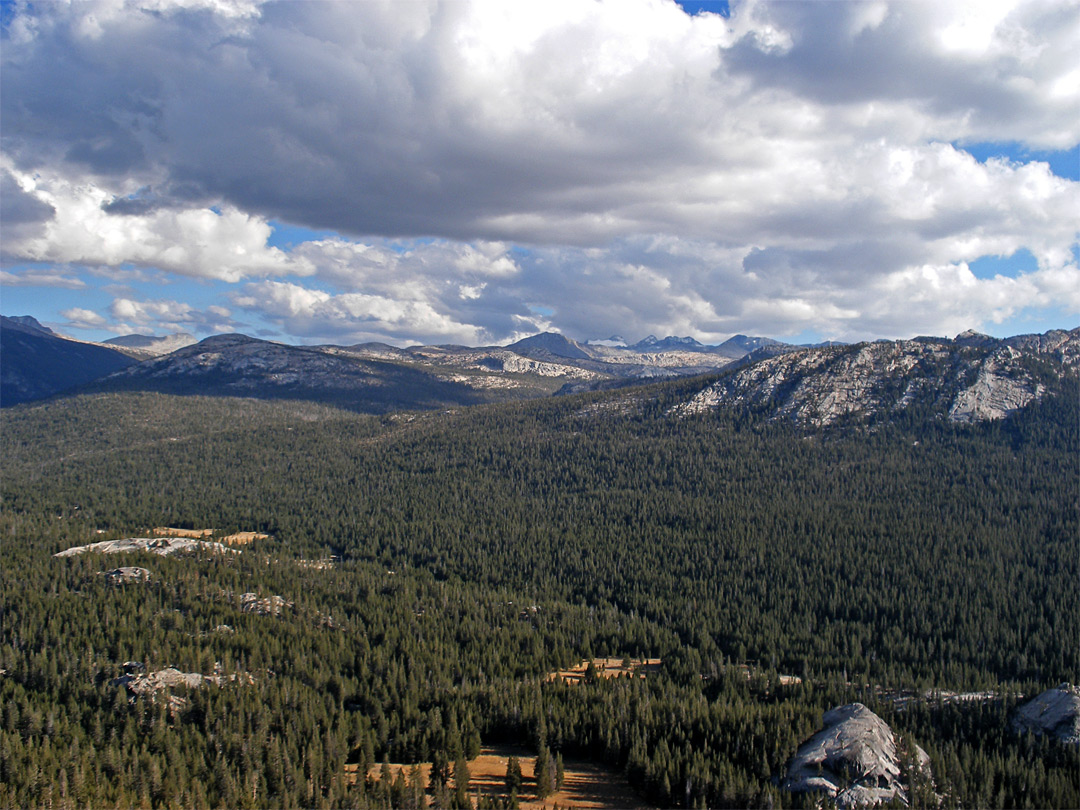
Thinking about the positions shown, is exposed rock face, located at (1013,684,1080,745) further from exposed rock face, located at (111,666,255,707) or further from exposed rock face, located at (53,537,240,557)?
exposed rock face, located at (53,537,240,557)

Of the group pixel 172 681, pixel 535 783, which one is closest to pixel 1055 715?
pixel 535 783

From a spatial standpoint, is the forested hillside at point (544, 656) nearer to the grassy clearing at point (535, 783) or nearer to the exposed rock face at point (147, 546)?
the grassy clearing at point (535, 783)

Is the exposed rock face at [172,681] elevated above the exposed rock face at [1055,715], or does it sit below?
below

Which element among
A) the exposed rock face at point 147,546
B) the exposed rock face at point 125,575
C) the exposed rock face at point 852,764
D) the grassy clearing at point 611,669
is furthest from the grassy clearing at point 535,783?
the exposed rock face at point 147,546

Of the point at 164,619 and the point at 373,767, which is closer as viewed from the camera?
the point at 373,767

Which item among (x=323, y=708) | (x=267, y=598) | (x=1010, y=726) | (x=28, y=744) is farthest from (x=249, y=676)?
(x=1010, y=726)

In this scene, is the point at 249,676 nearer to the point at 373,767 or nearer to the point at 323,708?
the point at 323,708

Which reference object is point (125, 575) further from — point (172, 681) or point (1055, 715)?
point (1055, 715)
